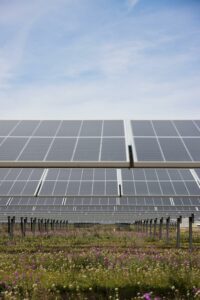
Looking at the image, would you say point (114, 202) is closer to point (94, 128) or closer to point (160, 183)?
point (160, 183)

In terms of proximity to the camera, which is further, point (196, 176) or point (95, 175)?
point (95, 175)

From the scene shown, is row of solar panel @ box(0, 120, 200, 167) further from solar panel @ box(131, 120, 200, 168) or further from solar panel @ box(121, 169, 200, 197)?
solar panel @ box(121, 169, 200, 197)

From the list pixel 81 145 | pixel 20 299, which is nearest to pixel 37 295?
pixel 20 299

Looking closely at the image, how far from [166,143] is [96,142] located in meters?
1.77

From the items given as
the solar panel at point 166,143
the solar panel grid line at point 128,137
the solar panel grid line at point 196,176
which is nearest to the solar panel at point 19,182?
the solar panel grid line at point 196,176

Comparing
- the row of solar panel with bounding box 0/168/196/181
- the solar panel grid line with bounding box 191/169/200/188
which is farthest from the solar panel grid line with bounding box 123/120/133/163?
the row of solar panel with bounding box 0/168/196/181

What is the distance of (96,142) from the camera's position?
12547 mm

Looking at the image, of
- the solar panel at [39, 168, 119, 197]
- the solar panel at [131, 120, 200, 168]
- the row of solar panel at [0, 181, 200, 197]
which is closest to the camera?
the solar panel at [131, 120, 200, 168]

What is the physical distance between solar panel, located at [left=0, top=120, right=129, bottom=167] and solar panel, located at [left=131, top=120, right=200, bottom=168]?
1.31 feet

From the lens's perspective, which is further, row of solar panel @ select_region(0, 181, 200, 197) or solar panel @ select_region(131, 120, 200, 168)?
row of solar panel @ select_region(0, 181, 200, 197)

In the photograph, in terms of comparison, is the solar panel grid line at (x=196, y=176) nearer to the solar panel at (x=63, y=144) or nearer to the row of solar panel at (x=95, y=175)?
the row of solar panel at (x=95, y=175)

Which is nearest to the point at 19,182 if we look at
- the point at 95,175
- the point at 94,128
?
the point at 95,175

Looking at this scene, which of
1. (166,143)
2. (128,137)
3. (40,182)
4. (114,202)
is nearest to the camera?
(166,143)

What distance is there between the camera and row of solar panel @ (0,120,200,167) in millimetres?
10867
